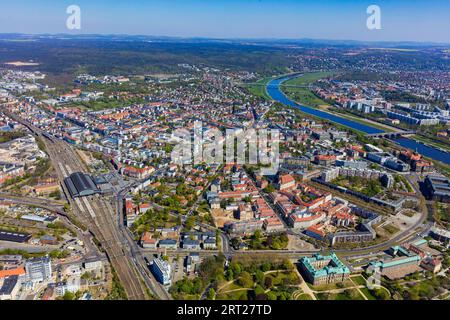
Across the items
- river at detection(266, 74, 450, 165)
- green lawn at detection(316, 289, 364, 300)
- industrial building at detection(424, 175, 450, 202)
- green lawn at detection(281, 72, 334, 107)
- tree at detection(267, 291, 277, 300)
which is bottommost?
green lawn at detection(316, 289, 364, 300)

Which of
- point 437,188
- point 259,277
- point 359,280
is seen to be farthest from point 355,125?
point 259,277

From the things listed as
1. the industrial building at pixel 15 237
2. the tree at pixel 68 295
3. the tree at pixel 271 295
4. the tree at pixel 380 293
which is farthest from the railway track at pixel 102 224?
the tree at pixel 380 293

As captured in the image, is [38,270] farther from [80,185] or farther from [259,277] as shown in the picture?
[80,185]

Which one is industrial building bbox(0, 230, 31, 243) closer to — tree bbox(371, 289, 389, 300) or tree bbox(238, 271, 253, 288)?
tree bbox(238, 271, 253, 288)

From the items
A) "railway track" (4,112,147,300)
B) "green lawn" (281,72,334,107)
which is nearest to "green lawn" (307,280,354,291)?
"railway track" (4,112,147,300)

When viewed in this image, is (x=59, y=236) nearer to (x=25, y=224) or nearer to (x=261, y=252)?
(x=25, y=224)

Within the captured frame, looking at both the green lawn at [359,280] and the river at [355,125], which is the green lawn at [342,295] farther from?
the river at [355,125]
